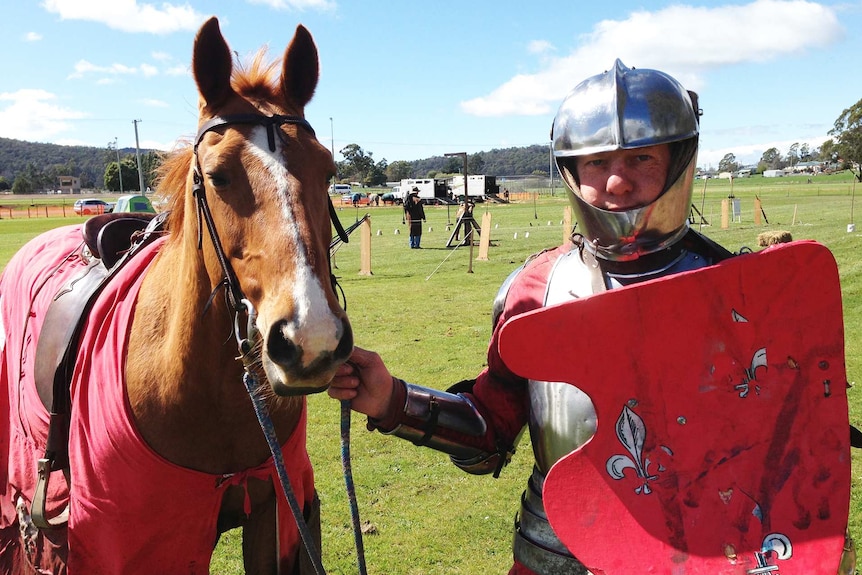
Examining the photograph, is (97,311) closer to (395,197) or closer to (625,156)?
(625,156)

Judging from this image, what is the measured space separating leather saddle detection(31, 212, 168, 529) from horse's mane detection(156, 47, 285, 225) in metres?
0.27

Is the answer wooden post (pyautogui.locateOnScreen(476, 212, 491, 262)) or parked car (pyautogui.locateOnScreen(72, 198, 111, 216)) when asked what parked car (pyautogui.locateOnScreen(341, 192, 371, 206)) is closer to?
parked car (pyautogui.locateOnScreen(72, 198, 111, 216))

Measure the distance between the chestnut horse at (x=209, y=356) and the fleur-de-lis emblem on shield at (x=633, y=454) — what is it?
71 centimetres

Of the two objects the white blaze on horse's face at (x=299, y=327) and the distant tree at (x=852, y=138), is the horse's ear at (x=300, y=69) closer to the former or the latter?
the white blaze on horse's face at (x=299, y=327)

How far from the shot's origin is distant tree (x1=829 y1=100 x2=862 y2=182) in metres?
54.7

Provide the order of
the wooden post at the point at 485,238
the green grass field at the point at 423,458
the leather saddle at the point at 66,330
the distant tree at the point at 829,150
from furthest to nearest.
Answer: the distant tree at the point at 829,150
the wooden post at the point at 485,238
the green grass field at the point at 423,458
the leather saddle at the point at 66,330

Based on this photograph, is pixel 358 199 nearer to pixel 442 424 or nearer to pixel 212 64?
pixel 212 64

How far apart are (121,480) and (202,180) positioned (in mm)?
1057

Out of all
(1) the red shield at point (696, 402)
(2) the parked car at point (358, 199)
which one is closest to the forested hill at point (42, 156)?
(2) the parked car at point (358, 199)

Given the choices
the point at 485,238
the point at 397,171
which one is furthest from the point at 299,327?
the point at 397,171

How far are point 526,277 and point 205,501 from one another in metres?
1.39

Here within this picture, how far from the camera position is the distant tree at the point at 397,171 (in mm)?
117369

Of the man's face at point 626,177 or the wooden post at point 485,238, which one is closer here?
the man's face at point 626,177

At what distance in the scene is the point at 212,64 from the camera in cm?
217
